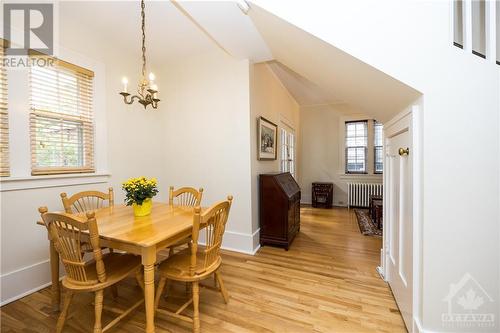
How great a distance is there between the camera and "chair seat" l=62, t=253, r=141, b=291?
1.33 metres

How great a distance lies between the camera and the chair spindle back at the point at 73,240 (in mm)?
1205

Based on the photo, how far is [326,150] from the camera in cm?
595

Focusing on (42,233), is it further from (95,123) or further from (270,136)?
(270,136)

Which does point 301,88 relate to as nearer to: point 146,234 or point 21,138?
point 146,234

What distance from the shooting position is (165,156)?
10.8ft

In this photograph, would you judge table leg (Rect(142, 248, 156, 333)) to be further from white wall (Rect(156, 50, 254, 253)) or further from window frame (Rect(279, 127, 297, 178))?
window frame (Rect(279, 127, 297, 178))

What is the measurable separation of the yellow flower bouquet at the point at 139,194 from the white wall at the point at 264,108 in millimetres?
1387

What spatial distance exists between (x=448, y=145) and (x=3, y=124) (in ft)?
10.9

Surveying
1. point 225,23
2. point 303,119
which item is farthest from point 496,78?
point 303,119

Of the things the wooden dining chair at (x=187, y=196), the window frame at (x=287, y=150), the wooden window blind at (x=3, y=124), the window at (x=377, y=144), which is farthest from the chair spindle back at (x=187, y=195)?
the window at (x=377, y=144)

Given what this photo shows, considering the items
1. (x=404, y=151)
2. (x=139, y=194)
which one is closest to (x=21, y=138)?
(x=139, y=194)

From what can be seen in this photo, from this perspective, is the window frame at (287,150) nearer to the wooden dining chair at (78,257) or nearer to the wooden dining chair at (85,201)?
the wooden dining chair at (85,201)

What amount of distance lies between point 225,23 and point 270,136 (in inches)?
70.7

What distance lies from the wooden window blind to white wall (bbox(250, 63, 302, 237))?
92.9 inches
